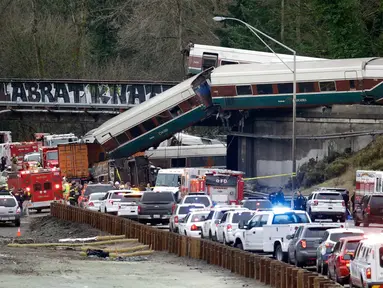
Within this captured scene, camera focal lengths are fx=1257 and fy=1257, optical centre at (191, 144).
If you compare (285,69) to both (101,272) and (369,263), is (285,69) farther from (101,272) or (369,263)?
(369,263)

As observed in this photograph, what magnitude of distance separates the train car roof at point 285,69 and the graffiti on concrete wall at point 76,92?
1463 centimetres

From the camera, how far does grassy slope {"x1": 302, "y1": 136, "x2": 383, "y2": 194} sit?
6438 centimetres

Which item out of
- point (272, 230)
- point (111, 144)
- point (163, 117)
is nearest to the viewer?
point (272, 230)

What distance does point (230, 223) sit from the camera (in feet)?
127

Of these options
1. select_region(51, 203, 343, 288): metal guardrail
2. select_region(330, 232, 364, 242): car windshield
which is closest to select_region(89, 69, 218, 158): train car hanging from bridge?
select_region(51, 203, 343, 288): metal guardrail

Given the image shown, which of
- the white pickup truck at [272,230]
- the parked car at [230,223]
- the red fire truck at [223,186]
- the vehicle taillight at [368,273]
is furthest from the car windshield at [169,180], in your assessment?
the vehicle taillight at [368,273]

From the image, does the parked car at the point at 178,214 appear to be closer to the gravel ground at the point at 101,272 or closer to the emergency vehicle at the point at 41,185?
the gravel ground at the point at 101,272

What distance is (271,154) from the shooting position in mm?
71312

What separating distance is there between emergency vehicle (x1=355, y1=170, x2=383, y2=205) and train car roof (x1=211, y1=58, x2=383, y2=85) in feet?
36.7

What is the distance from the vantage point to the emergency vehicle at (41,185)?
6556 cm

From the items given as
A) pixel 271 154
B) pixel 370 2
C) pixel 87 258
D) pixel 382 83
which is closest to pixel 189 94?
pixel 271 154

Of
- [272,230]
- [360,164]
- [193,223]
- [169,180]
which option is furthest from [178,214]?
[360,164]

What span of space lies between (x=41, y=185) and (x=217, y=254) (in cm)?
3157

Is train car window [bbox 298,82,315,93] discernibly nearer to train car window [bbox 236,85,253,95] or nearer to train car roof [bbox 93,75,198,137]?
train car window [bbox 236,85,253,95]
